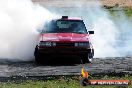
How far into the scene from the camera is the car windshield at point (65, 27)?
60.8ft

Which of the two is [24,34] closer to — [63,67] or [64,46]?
[64,46]

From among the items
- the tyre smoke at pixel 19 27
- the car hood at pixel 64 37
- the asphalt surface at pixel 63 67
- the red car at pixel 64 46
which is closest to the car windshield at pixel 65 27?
the car hood at pixel 64 37

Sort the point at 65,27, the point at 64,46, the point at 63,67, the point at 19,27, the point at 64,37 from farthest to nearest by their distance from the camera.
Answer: the point at 19,27 < the point at 65,27 < the point at 64,37 < the point at 64,46 < the point at 63,67

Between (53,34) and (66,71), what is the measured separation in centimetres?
285

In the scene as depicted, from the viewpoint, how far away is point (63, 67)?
1634 centimetres

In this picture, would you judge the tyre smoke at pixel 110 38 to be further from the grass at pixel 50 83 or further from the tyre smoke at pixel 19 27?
the grass at pixel 50 83

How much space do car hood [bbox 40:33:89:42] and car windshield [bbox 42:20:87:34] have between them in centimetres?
51

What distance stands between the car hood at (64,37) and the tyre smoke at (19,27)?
4.17 feet

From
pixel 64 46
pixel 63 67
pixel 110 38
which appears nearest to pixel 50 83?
pixel 63 67

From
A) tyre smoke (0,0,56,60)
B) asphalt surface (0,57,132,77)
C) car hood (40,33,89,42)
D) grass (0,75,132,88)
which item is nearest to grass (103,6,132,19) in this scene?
tyre smoke (0,0,56,60)

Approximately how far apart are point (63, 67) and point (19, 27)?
457 cm

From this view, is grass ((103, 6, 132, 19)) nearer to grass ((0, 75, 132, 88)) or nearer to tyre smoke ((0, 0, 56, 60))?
tyre smoke ((0, 0, 56, 60))

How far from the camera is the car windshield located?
729 inches

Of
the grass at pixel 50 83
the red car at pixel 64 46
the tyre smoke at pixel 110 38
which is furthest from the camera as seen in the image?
the tyre smoke at pixel 110 38
